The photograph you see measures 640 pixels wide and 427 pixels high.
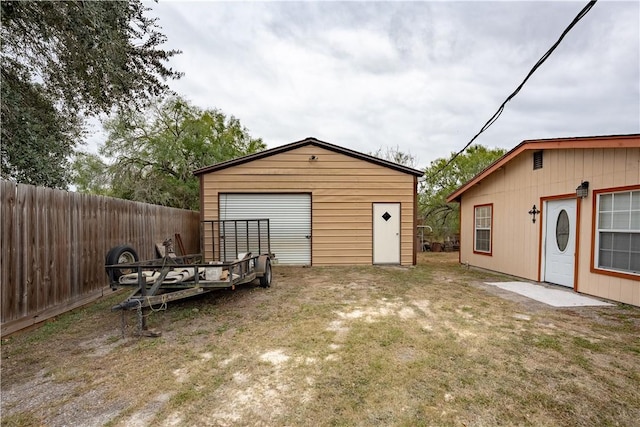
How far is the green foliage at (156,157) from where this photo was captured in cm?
1484

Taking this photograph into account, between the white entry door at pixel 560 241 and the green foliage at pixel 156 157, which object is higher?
the green foliage at pixel 156 157

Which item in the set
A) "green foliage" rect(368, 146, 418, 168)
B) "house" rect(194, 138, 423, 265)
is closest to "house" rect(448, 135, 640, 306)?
"house" rect(194, 138, 423, 265)

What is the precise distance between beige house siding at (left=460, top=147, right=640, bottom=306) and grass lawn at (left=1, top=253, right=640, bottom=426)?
4.22 ft

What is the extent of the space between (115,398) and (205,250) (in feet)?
24.0

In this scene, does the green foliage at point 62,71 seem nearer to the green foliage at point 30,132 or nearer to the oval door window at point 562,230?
the green foliage at point 30,132

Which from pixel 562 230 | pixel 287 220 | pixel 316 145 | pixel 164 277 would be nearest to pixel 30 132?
pixel 164 277

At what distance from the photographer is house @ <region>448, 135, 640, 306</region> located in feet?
16.9

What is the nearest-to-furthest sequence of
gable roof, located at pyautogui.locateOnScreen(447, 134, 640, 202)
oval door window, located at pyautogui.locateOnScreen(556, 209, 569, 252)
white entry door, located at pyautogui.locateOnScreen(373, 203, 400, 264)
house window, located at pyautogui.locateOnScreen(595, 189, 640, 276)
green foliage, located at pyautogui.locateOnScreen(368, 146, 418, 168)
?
gable roof, located at pyautogui.locateOnScreen(447, 134, 640, 202) < house window, located at pyautogui.locateOnScreen(595, 189, 640, 276) < oval door window, located at pyautogui.locateOnScreen(556, 209, 569, 252) < white entry door, located at pyautogui.locateOnScreen(373, 203, 400, 264) < green foliage, located at pyautogui.locateOnScreen(368, 146, 418, 168)

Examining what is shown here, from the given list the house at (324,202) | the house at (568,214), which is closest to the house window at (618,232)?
the house at (568,214)

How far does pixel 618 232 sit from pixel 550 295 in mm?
1570

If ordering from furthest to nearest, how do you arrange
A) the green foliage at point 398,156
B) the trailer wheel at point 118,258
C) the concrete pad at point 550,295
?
the green foliage at point 398,156
the concrete pad at point 550,295
the trailer wheel at point 118,258

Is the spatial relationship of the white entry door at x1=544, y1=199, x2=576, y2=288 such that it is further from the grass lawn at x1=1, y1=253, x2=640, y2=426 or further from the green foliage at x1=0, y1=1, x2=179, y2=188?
the green foliage at x1=0, y1=1, x2=179, y2=188

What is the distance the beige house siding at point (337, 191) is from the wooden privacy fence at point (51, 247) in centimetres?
434

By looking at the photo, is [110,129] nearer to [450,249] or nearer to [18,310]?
[18,310]
